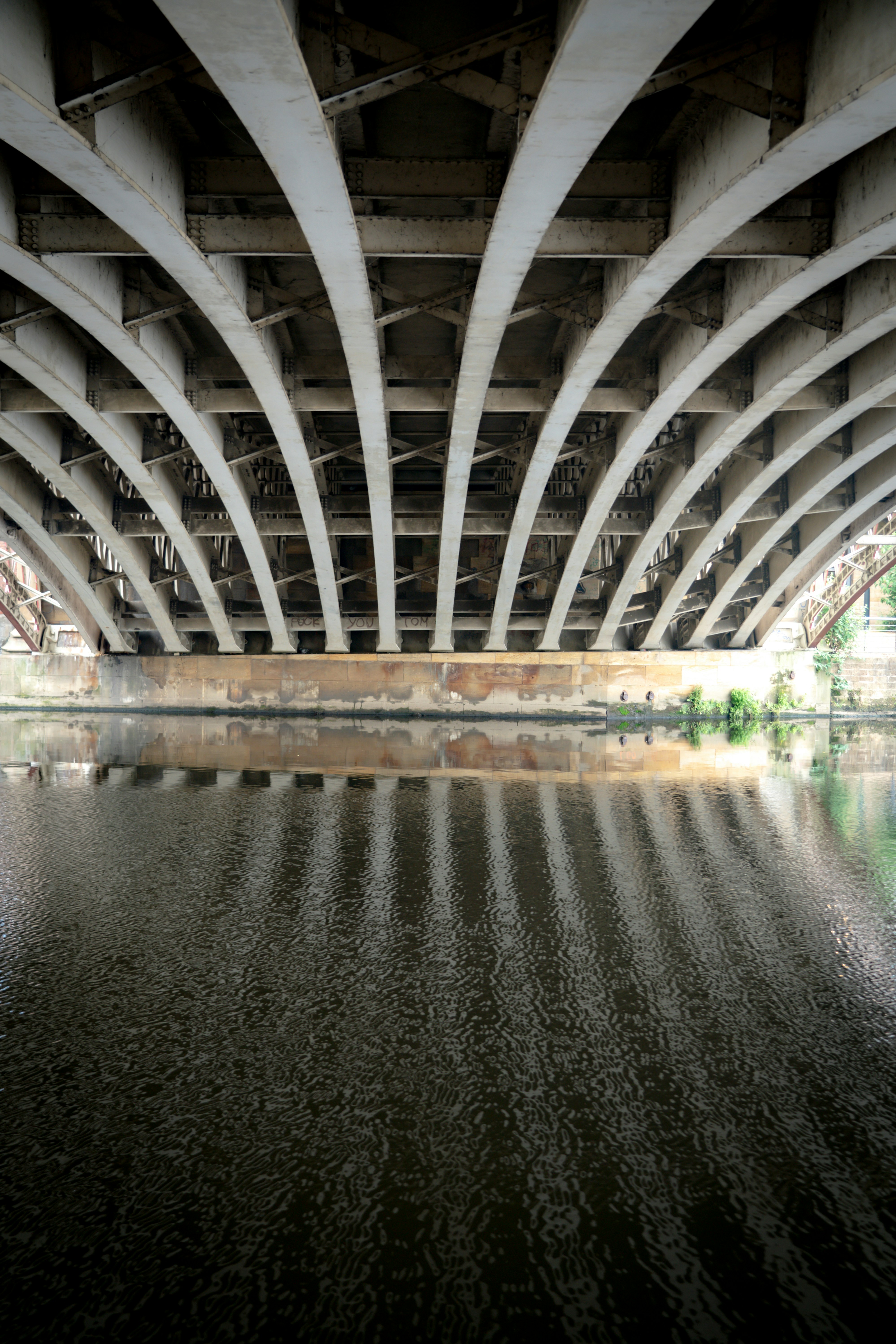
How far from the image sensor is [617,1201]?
2541 mm

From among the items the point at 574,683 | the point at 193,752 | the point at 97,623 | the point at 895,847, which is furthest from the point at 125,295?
the point at 574,683

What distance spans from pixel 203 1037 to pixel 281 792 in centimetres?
628

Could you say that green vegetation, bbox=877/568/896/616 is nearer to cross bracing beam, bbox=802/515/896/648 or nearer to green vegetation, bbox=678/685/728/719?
cross bracing beam, bbox=802/515/896/648

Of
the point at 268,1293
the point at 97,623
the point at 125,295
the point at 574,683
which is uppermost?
the point at 125,295

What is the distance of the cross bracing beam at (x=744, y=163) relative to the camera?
220 inches

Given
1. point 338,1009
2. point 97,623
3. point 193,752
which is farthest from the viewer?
point 97,623

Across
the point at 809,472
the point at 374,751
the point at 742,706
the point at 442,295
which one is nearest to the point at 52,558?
the point at 374,751

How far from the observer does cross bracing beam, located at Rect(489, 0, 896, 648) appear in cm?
559

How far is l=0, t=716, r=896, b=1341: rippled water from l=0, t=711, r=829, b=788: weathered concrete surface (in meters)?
4.83

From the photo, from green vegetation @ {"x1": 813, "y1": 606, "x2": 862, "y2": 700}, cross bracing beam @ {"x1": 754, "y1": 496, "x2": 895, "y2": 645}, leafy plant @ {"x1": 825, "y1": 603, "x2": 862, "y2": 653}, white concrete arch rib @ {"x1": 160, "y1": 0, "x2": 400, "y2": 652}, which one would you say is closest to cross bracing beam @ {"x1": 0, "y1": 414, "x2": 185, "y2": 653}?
white concrete arch rib @ {"x1": 160, "y1": 0, "x2": 400, "y2": 652}

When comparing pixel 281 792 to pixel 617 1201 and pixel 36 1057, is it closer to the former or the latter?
pixel 36 1057

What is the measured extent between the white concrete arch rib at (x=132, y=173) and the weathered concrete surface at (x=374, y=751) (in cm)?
524

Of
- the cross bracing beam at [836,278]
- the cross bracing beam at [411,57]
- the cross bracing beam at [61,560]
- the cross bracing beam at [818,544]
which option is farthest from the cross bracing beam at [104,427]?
the cross bracing beam at [818,544]

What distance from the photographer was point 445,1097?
309 centimetres
